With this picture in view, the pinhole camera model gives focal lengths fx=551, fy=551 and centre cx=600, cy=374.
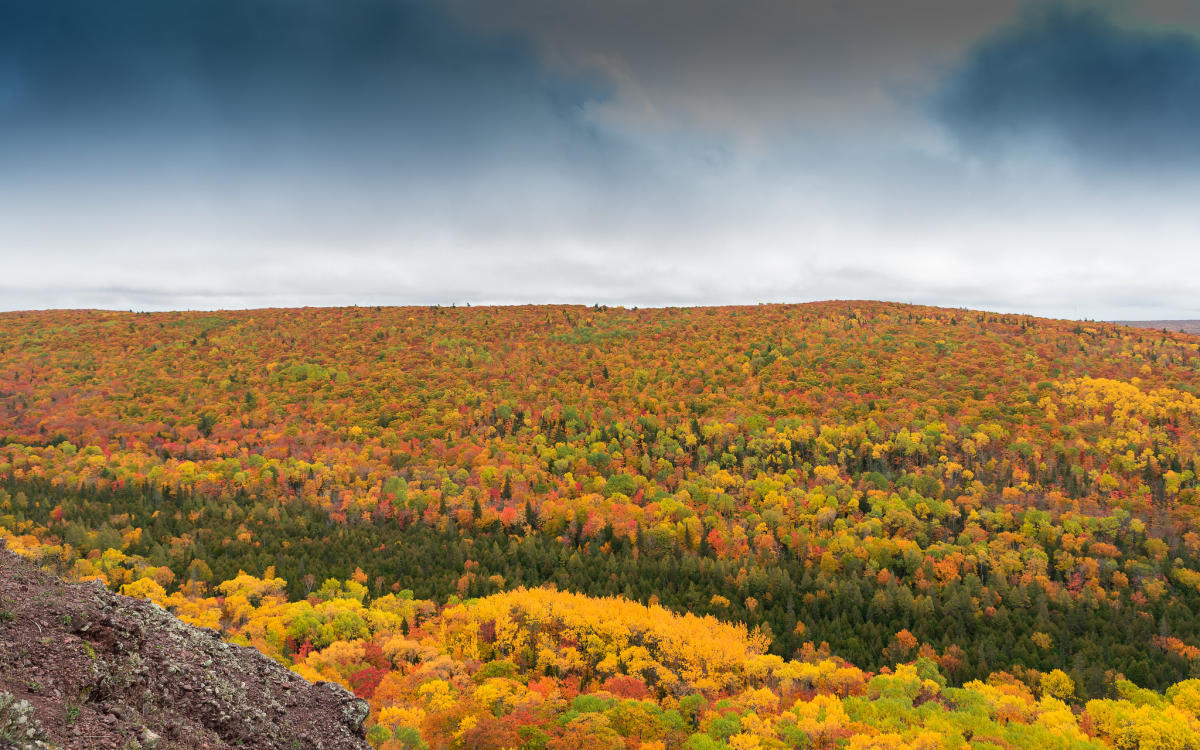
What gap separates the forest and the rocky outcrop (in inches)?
1433

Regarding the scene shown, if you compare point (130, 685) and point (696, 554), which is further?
point (696, 554)

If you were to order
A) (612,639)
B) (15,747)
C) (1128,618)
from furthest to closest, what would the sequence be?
(1128,618) → (612,639) → (15,747)

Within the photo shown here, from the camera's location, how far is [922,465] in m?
170

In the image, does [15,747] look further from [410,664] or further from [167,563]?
[167,563]

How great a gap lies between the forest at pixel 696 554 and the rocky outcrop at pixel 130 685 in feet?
119

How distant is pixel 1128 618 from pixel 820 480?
69007 millimetres

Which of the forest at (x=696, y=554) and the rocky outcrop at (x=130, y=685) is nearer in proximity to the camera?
the rocky outcrop at (x=130, y=685)

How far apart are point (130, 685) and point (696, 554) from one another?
446ft

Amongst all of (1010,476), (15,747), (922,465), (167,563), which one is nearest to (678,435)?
(922,465)

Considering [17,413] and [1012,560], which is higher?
[17,413]

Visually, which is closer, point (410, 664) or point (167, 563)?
point (410, 664)

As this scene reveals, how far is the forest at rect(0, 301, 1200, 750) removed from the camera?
76625mm

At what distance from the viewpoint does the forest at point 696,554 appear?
76.6 meters

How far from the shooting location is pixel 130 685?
14875 millimetres
